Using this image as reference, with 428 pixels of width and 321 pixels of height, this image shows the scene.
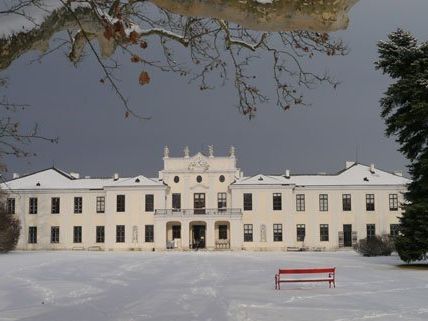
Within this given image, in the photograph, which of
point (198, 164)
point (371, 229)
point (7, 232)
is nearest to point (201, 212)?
point (198, 164)

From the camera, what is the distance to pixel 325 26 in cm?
508

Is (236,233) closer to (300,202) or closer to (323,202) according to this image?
(300,202)

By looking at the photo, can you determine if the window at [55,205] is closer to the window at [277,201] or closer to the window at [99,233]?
the window at [99,233]

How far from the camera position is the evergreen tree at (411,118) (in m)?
26.3

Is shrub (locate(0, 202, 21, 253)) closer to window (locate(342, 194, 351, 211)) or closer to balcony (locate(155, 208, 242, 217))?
balcony (locate(155, 208, 242, 217))

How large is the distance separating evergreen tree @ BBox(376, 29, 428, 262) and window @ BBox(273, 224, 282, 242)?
28.2m

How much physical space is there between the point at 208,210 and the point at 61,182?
577 inches

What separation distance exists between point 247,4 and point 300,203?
171 ft

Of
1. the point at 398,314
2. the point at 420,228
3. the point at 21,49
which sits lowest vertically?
the point at 398,314

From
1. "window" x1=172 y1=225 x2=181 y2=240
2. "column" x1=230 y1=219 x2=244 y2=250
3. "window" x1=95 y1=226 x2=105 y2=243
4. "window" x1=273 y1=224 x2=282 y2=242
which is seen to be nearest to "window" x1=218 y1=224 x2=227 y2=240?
"column" x1=230 y1=219 x2=244 y2=250

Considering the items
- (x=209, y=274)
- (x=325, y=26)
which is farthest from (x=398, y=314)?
(x=209, y=274)

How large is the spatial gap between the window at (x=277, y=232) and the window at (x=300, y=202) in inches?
97.6

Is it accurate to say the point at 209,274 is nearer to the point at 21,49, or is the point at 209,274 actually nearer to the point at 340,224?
the point at 21,49

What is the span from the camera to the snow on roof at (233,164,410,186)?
56.2 metres
